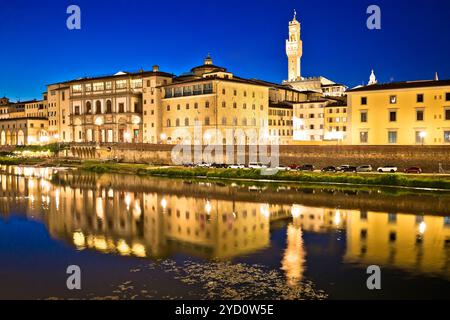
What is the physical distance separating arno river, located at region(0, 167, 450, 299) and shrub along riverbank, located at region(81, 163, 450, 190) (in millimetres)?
1712

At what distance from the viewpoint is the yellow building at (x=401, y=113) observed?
49.9 meters

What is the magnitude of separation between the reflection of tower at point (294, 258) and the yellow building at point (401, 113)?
29051 mm

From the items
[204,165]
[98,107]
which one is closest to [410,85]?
[204,165]

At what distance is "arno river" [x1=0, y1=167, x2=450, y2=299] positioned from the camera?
1756cm

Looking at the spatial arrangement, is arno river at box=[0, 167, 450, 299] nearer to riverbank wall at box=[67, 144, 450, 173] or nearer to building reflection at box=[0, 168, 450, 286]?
building reflection at box=[0, 168, 450, 286]

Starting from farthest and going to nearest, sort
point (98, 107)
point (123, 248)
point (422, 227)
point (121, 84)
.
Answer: point (98, 107)
point (121, 84)
point (422, 227)
point (123, 248)

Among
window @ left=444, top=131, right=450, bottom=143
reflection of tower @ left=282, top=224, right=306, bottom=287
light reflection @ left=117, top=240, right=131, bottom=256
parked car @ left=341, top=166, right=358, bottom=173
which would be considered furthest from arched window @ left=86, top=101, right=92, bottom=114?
reflection of tower @ left=282, top=224, right=306, bottom=287

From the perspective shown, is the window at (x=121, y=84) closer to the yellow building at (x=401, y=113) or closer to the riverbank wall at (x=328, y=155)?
the riverbank wall at (x=328, y=155)

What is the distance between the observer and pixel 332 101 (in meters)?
84.2

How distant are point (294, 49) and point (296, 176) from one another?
321 feet

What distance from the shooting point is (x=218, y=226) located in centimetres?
2919

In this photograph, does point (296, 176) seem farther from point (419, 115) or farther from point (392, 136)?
point (419, 115)

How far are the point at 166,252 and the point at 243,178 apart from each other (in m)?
30.5
